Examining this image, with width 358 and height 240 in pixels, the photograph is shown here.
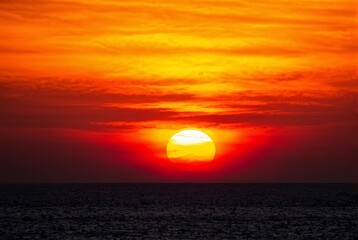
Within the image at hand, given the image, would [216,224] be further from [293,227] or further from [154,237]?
[154,237]

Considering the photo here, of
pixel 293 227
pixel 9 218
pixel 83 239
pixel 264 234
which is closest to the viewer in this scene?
pixel 83 239

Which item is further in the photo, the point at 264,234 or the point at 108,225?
the point at 108,225

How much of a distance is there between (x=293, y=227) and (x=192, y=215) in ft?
74.5

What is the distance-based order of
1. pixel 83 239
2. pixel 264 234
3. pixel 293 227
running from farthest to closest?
pixel 293 227 → pixel 264 234 → pixel 83 239

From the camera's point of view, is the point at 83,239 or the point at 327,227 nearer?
the point at 83,239

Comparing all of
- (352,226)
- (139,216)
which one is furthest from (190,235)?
(139,216)

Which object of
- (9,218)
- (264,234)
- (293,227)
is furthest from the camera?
(9,218)

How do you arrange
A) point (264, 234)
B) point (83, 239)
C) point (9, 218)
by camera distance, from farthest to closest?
point (9, 218) → point (264, 234) → point (83, 239)

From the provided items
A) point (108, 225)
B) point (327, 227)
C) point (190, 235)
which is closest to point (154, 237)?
point (190, 235)

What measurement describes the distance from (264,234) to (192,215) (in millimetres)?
29168

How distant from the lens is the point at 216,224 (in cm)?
8188

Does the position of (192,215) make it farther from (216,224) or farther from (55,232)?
(55,232)

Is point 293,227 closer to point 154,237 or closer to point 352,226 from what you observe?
point 352,226

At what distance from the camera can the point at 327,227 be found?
78.9 meters
